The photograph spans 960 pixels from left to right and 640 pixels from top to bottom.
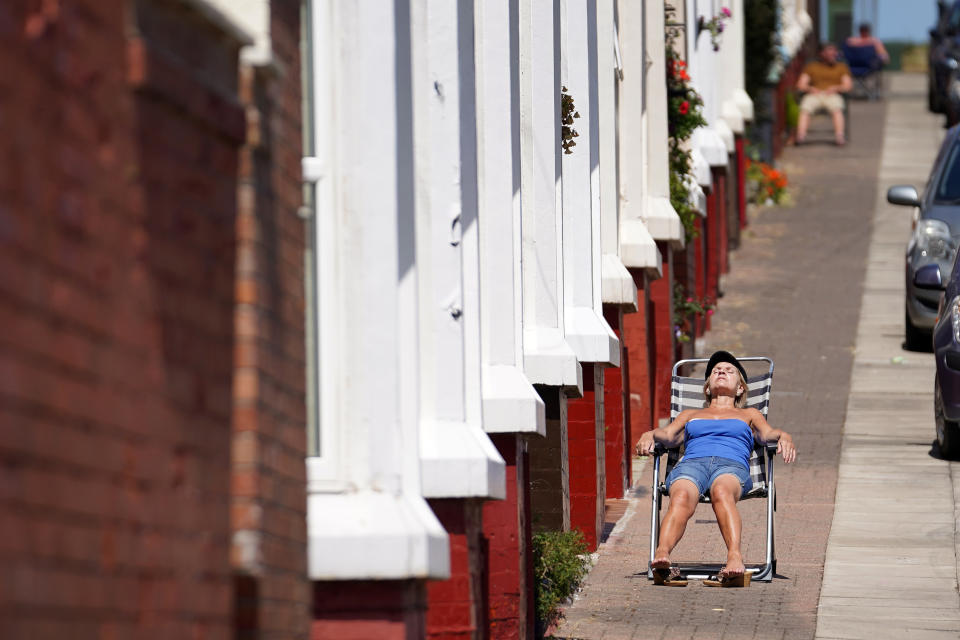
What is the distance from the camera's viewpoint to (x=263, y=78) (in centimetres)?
441

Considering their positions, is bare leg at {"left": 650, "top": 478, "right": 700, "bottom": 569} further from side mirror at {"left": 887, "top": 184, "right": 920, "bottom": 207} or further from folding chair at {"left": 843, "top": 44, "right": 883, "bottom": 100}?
folding chair at {"left": 843, "top": 44, "right": 883, "bottom": 100}

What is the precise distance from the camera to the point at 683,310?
15.6 m

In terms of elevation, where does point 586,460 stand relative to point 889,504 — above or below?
above

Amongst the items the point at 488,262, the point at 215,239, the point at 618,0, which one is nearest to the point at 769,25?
the point at 618,0

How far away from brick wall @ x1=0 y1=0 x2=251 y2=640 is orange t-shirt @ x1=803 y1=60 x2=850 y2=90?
2786cm

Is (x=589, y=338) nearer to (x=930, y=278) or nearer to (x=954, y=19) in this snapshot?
(x=930, y=278)

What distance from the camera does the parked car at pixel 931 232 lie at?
54.7ft

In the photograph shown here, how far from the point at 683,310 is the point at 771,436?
5.91 meters

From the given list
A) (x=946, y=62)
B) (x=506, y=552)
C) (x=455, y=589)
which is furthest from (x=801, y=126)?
(x=455, y=589)

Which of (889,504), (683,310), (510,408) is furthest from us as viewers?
(683,310)

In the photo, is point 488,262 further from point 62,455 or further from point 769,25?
point 769,25

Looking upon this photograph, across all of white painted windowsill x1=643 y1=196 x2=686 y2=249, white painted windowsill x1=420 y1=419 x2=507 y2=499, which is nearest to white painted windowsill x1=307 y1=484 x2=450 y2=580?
white painted windowsill x1=420 y1=419 x2=507 y2=499

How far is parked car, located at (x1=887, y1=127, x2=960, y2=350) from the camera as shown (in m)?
16.7

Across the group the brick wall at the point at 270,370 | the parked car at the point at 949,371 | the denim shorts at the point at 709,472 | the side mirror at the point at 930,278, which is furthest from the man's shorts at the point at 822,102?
the brick wall at the point at 270,370
